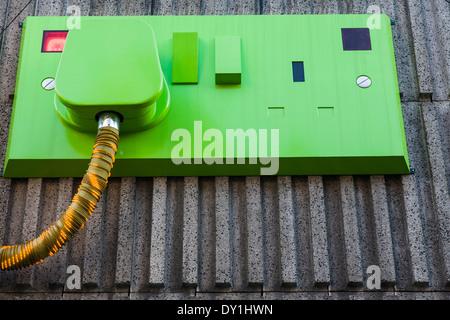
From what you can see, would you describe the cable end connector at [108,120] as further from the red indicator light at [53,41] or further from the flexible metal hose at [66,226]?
the red indicator light at [53,41]

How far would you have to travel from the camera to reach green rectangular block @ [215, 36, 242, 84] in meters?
1.72

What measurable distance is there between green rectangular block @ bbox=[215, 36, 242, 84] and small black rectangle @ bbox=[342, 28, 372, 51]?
0.36 metres

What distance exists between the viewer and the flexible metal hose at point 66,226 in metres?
1.46

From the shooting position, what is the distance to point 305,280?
1.63 meters

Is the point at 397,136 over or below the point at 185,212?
over

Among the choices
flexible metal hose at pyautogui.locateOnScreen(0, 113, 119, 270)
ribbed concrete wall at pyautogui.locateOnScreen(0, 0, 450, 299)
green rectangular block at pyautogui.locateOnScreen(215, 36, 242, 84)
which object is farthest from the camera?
green rectangular block at pyautogui.locateOnScreen(215, 36, 242, 84)

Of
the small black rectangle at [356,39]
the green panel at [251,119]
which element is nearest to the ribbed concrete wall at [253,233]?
the green panel at [251,119]

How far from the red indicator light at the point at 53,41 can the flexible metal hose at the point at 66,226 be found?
19.4 inches

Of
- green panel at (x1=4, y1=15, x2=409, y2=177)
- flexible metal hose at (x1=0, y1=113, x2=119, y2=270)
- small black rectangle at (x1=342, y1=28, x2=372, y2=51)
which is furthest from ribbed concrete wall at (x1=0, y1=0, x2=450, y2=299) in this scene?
small black rectangle at (x1=342, y1=28, x2=372, y2=51)

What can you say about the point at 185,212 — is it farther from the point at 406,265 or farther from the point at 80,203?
the point at 406,265
